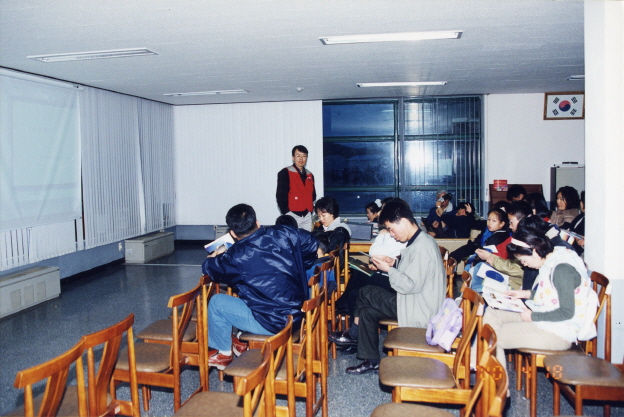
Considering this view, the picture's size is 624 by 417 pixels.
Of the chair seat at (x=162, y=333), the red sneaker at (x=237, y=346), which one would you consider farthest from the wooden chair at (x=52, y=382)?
the red sneaker at (x=237, y=346)

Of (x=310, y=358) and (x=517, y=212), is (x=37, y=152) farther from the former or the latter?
(x=517, y=212)

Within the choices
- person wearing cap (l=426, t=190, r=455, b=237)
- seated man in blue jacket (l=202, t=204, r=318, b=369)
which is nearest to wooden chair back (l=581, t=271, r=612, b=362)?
seated man in blue jacket (l=202, t=204, r=318, b=369)

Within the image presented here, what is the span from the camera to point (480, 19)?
3756mm

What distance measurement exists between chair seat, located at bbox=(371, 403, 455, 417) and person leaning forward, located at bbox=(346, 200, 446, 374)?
1.02 meters

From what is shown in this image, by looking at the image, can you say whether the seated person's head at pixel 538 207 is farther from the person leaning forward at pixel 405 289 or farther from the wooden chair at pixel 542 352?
the person leaning forward at pixel 405 289

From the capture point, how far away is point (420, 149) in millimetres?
8367

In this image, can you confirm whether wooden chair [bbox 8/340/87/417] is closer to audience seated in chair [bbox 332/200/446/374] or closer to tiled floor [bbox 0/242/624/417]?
tiled floor [bbox 0/242/624/417]

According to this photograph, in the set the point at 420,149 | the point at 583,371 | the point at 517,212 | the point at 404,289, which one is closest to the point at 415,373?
the point at 404,289

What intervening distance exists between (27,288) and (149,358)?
10.7 feet

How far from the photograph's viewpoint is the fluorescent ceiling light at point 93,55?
14.9 ft

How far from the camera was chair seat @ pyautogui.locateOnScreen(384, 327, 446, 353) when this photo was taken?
2.72 meters

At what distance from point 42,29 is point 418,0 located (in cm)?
281

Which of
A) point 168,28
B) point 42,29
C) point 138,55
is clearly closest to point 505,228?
point 168,28

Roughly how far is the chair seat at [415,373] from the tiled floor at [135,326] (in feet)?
2.01
